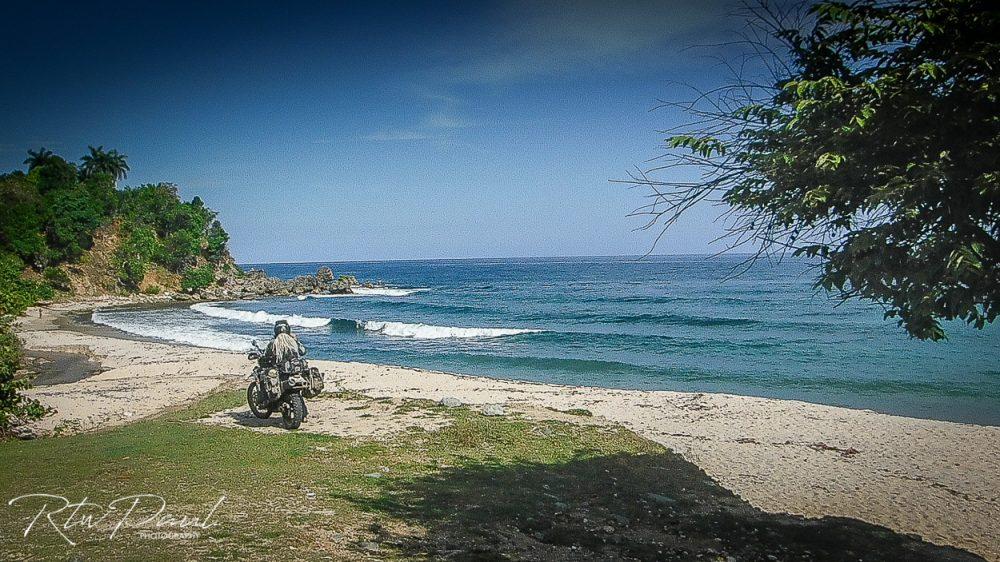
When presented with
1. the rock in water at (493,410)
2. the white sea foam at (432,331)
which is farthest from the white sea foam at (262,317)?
the rock in water at (493,410)

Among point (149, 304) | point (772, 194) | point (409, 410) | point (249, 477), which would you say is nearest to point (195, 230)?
point (149, 304)

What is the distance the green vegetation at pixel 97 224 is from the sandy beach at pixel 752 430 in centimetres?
4330

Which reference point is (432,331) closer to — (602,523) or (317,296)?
(602,523)

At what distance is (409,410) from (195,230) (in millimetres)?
75295

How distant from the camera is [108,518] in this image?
6047 millimetres

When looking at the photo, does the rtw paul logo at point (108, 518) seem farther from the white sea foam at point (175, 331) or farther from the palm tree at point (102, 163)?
the palm tree at point (102, 163)

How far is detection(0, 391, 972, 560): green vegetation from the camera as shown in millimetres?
5797

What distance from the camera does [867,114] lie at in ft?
12.4

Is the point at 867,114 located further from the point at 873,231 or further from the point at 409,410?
the point at 409,410

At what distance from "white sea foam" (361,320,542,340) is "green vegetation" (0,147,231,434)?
3162 centimetres

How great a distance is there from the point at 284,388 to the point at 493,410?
487cm

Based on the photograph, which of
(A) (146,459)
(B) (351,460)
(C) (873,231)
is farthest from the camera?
(B) (351,460)

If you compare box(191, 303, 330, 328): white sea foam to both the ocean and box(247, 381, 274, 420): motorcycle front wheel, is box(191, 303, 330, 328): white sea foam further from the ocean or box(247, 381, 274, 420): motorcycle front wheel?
box(247, 381, 274, 420): motorcycle front wheel

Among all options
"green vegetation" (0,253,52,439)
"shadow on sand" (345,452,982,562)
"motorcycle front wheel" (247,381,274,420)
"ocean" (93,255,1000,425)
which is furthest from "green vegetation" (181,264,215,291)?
"shadow on sand" (345,452,982,562)
